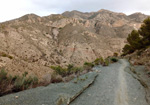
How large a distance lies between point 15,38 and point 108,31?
74097 mm

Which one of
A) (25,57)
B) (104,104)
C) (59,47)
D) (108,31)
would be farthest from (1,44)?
(108,31)

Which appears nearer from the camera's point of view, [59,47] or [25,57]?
[25,57]

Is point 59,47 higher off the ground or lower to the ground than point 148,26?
lower

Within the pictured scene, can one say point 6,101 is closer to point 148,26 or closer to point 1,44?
point 148,26

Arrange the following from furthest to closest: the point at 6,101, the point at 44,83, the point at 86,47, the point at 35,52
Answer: the point at 86,47 < the point at 35,52 < the point at 44,83 < the point at 6,101

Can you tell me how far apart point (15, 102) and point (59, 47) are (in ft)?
191

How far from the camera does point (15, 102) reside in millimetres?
3486

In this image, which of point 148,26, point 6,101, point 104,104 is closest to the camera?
point 6,101

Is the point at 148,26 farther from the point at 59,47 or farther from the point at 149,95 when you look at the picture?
the point at 59,47

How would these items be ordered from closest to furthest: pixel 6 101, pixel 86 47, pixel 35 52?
pixel 6 101 → pixel 35 52 → pixel 86 47

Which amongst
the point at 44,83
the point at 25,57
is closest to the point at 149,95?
the point at 44,83

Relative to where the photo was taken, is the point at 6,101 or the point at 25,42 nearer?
the point at 6,101

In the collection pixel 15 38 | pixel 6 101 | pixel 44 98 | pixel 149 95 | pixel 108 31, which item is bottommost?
pixel 149 95

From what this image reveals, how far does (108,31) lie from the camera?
293ft
